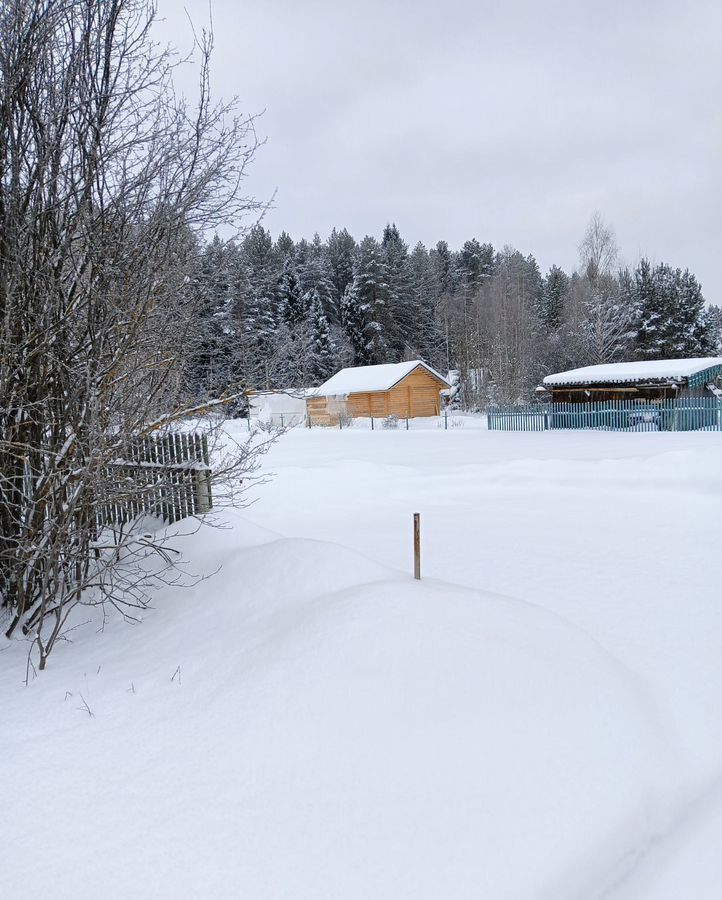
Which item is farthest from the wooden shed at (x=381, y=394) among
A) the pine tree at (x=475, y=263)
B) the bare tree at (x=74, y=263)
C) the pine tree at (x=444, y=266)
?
the pine tree at (x=444, y=266)

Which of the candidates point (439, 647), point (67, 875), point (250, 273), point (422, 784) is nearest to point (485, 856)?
point (422, 784)

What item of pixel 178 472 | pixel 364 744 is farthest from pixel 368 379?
pixel 364 744

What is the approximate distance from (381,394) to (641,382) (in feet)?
50.2

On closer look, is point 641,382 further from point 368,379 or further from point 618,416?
point 368,379

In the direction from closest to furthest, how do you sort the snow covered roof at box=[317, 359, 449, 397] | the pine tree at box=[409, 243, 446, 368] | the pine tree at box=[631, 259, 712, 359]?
the snow covered roof at box=[317, 359, 449, 397], the pine tree at box=[631, 259, 712, 359], the pine tree at box=[409, 243, 446, 368]

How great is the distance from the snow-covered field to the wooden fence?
64.4 ft

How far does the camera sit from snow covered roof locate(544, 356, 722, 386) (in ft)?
80.6

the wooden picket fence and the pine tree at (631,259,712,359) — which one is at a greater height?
the pine tree at (631,259,712,359)

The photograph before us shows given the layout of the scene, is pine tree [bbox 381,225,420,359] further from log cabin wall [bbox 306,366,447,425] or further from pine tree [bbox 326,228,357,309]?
log cabin wall [bbox 306,366,447,425]

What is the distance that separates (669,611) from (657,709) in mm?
1625

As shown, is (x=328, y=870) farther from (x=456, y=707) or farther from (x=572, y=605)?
(x=572, y=605)

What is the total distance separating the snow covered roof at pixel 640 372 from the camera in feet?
80.6

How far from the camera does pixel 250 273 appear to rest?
5.78 metres

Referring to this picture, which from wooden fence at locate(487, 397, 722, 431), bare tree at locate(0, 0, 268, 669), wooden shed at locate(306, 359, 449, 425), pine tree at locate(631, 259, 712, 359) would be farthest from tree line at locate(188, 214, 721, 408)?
bare tree at locate(0, 0, 268, 669)
